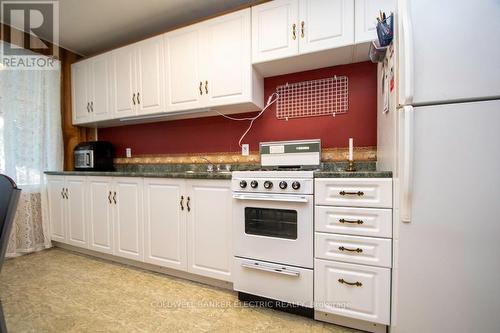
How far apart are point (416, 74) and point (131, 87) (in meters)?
2.54

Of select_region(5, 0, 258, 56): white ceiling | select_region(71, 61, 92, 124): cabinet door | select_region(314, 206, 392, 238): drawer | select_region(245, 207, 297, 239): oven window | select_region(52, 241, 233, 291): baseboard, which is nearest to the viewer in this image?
select_region(314, 206, 392, 238): drawer

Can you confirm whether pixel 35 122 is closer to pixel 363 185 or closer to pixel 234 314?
pixel 234 314

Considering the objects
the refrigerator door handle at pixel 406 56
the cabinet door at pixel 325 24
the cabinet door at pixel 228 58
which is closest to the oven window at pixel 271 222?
the refrigerator door handle at pixel 406 56

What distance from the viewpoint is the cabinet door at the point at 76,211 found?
2.51 meters

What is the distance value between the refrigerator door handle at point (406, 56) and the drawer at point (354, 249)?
2.54 ft

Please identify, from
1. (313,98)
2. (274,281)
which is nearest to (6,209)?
(274,281)

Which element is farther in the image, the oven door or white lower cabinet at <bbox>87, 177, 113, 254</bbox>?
white lower cabinet at <bbox>87, 177, 113, 254</bbox>

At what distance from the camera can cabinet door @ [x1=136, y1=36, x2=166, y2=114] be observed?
2.36 m

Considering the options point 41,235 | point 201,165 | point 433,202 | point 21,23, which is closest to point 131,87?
point 201,165

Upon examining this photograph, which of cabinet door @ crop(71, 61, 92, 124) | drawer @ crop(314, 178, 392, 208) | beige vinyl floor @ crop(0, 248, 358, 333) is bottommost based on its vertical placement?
beige vinyl floor @ crop(0, 248, 358, 333)

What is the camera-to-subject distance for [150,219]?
2.11m

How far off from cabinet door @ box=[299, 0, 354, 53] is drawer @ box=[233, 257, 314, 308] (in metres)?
1.60

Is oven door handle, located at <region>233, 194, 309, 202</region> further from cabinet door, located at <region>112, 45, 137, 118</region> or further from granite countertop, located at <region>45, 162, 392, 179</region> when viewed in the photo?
cabinet door, located at <region>112, 45, 137, 118</region>

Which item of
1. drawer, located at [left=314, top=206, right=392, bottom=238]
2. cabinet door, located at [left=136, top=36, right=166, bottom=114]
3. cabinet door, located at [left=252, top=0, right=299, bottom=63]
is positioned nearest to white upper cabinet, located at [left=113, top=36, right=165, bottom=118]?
cabinet door, located at [left=136, top=36, right=166, bottom=114]
